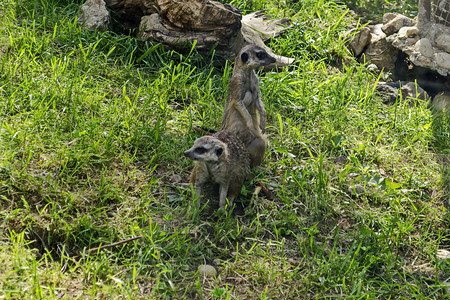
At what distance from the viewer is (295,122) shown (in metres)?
5.35

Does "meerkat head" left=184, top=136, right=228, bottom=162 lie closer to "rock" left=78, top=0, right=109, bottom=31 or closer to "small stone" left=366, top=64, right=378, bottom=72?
"rock" left=78, top=0, right=109, bottom=31

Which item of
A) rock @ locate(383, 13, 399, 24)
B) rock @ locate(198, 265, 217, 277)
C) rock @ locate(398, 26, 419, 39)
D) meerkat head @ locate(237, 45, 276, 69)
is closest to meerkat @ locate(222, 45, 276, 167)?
meerkat head @ locate(237, 45, 276, 69)

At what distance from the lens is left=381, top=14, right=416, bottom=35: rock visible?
663cm

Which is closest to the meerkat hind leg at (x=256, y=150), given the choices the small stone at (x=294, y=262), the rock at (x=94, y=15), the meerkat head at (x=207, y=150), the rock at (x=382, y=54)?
the meerkat head at (x=207, y=150)

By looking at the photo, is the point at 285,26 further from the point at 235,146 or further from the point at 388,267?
the point at 388,267

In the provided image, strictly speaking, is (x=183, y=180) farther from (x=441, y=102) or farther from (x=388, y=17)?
(x=388, y=17)

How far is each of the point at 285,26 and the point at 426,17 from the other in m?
1.69

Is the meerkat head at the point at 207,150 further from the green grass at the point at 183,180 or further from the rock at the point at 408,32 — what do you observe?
the rock at the point at 408,32

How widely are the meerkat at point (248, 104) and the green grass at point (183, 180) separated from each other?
0.78 ft

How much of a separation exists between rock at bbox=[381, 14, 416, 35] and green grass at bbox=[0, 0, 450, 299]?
2.63 feet

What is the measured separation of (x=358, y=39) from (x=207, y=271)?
4.14 metres

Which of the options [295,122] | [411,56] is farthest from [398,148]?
[411,56]

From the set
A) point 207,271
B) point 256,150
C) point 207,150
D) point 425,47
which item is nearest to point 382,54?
point 425,47

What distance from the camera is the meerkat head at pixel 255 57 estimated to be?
4.80m
